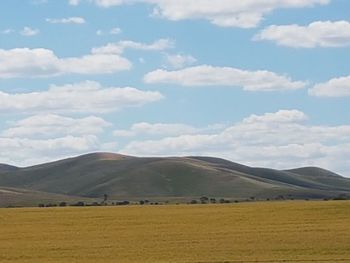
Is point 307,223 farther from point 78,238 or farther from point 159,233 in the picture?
point 78,238

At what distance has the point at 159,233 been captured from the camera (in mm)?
60125

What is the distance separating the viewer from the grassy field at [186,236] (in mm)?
43188

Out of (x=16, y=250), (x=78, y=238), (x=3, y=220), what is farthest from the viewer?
(x=3, y=220)

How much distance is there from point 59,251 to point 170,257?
28.1ft

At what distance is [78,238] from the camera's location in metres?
57.4

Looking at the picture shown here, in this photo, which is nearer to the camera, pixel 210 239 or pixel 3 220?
pixel 210 239

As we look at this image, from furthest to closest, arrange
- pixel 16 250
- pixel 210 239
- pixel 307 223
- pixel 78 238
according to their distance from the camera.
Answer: pixel 307 223
pixel 78 238
pixel 210 239
pixel 16 250

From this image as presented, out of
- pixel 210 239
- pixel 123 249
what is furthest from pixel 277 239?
pixel 123 249

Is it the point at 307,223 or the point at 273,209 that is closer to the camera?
the point at 307,223

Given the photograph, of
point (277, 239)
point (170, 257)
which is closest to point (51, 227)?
point (277, 239)

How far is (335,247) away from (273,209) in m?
37.9

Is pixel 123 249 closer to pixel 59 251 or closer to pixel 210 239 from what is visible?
pixel 59 251

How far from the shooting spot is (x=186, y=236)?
56.1 meters

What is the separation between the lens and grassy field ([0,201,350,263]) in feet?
142
